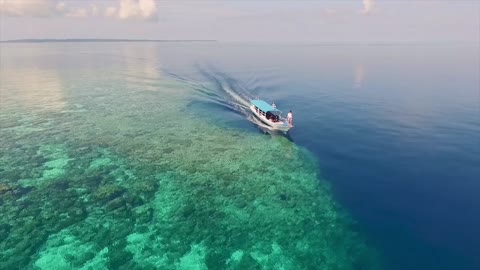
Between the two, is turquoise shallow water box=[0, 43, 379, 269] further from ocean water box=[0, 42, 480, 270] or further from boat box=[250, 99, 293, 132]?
→ boat box=[250, 99, 293, 132]

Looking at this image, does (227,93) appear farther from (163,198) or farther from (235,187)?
(163,198)

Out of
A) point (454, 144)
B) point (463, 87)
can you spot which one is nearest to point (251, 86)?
point (454, 144)

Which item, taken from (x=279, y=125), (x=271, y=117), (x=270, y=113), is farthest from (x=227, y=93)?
(x=279, y=125)

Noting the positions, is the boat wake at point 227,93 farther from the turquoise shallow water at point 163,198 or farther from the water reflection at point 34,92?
the water reflection at point 34,92

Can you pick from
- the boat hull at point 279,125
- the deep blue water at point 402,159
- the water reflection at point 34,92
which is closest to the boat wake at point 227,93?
the boat hull at point 279,125

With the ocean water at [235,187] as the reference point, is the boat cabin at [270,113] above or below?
above

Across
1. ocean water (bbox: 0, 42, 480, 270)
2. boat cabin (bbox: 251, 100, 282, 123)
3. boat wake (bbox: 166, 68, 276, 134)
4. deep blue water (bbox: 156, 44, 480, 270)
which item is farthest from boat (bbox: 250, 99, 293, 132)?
deep blue water (bbox: 156, 44, 480, 270)

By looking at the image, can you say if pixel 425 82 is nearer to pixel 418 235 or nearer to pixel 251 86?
pixel 251 86
